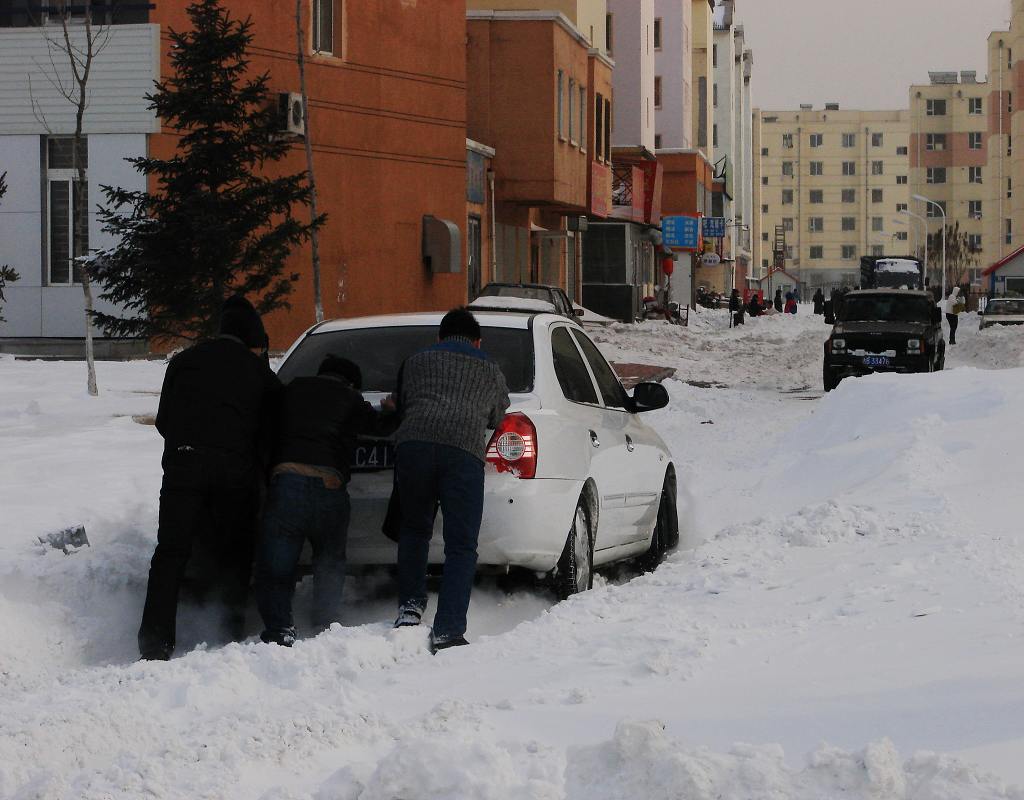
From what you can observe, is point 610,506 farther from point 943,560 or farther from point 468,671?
point 468,671

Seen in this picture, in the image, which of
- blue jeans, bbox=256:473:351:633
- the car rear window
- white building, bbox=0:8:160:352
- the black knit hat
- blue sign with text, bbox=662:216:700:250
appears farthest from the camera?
blue sign with text, bbox=662:216:700:250

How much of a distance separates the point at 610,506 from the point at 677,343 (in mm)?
36371

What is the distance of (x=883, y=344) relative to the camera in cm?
2691

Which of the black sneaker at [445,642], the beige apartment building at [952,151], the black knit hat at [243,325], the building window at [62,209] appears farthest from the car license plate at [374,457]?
the beige apartment building at [952,151]

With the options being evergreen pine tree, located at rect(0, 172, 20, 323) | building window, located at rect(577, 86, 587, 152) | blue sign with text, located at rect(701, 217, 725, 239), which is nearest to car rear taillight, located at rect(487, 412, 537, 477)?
evergreen pine tree, located at rect(0, 172, 20, 323)

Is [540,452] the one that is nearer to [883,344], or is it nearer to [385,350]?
[385,350]

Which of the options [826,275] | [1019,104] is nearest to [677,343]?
[1019,104]

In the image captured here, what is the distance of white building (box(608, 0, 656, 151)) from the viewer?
70000 mm

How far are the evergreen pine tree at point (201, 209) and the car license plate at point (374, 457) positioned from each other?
10.7 m

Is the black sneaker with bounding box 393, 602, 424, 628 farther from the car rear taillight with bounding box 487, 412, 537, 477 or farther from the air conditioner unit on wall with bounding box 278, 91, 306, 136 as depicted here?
the air conditioner unit on wall with bounding box 278, 91, 306, 136

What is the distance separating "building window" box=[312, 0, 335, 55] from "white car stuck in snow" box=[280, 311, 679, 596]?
78.8 ft

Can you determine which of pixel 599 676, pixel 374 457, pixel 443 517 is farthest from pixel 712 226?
pixel 599 676

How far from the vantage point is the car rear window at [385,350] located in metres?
8.26

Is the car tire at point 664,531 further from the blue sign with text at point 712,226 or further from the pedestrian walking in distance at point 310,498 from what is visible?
the blue sign with text at point 712,226
